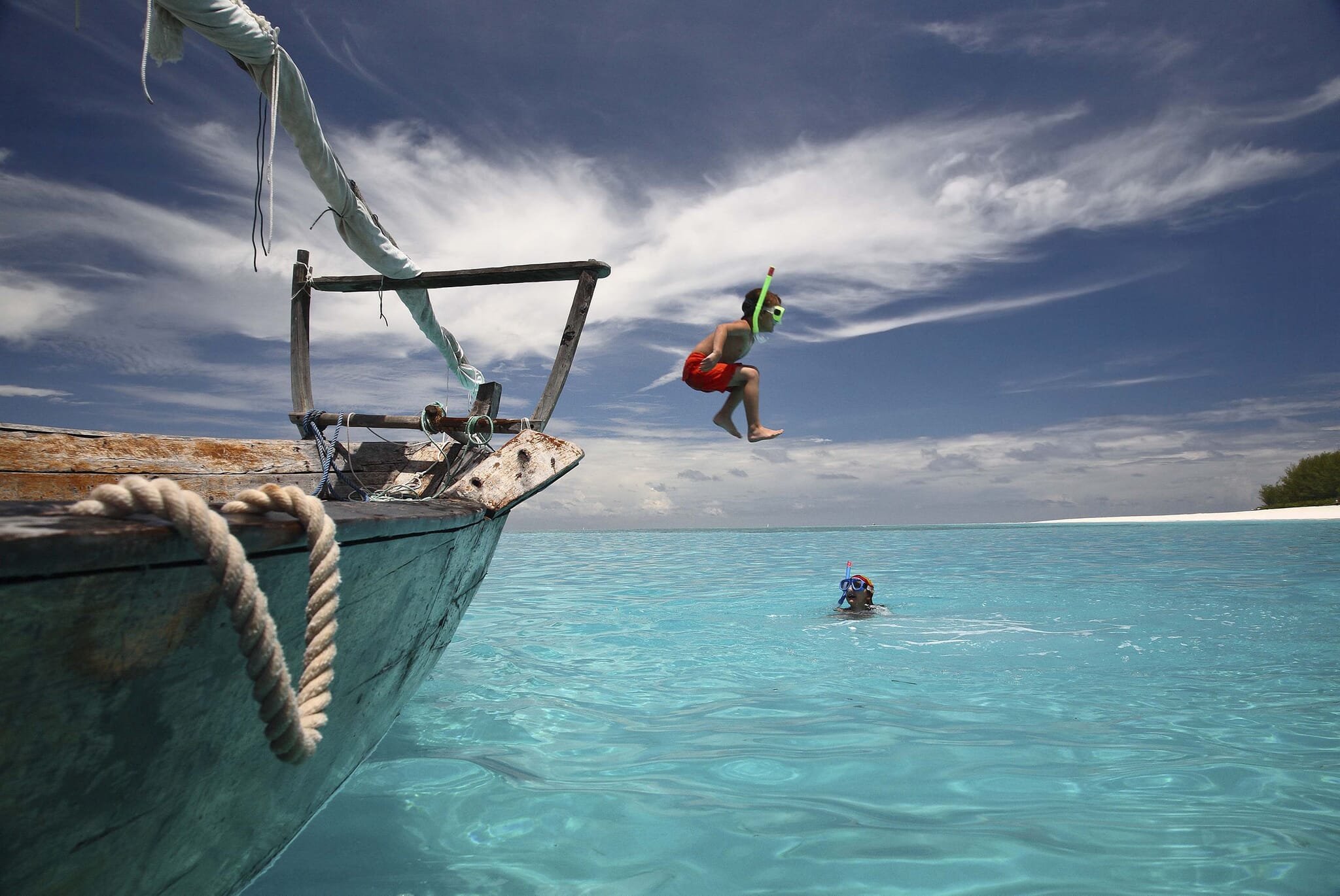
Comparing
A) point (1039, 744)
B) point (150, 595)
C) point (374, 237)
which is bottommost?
point (1039, 744)

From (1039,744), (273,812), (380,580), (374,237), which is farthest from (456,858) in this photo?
(374,237)

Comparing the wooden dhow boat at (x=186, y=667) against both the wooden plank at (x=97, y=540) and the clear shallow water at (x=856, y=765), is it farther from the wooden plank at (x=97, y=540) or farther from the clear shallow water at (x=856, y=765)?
the clear shallow water at (x=856, y=765)

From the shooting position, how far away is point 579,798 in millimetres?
3479

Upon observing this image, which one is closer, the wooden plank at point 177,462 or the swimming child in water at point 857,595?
the wooden plank at point 177,462

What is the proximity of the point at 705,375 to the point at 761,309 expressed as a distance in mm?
629

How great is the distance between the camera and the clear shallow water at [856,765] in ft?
9.01

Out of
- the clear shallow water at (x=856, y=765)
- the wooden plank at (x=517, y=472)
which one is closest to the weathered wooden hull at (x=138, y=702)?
the clear shallow water at (x=856, y=765)

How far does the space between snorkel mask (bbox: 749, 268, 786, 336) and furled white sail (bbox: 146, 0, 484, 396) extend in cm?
298

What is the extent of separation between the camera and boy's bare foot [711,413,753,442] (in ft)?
18.2

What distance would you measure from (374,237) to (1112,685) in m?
7.03

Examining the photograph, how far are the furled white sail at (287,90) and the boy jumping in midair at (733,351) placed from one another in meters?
2.64

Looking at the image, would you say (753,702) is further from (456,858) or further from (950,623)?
(950,623)

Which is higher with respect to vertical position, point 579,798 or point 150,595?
point 150,595

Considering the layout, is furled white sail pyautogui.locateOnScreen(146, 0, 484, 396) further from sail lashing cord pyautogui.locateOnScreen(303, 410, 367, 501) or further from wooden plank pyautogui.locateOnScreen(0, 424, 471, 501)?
wooden plank pyautogui.locateOnScreen(0, 424, 471, 501)
